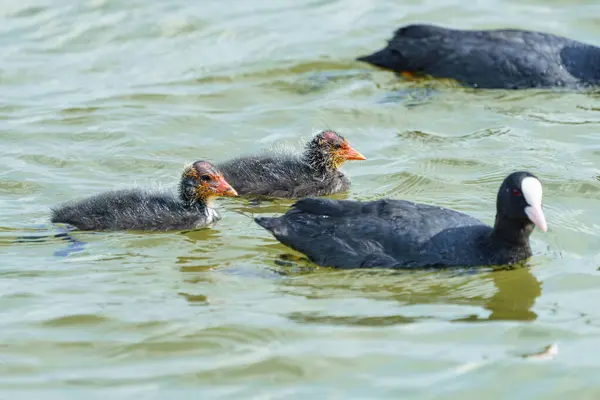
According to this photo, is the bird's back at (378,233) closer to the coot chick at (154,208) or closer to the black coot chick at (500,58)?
the coot chick at (154,208)

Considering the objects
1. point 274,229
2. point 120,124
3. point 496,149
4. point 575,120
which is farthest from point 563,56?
point 274,229

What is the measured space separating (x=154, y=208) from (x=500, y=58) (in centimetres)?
432

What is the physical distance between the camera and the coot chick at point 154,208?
796cm

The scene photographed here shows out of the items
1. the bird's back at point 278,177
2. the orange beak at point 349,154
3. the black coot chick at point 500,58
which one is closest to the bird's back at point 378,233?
the bird's back at point 278,177

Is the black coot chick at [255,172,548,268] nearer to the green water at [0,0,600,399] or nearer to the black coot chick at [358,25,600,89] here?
the green water at [0,0,600,399]

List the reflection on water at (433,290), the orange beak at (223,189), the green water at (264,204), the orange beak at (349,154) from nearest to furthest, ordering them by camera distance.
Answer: the green water at (264,204)
the reflection on water at (433,290)
the orange beak at (223,189)
the orange beak at (349,154)

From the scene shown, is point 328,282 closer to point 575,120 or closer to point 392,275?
point 392,275

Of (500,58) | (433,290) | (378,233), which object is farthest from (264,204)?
(500,58)

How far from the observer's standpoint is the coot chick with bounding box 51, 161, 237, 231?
796 cm

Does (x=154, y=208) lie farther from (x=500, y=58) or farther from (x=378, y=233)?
(x=500, y=58)

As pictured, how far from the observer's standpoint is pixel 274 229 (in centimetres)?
733

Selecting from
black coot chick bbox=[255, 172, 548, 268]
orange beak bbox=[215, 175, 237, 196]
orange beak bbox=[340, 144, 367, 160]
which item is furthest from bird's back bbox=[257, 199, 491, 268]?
orange beak bbox=[340, 144, 367, 160]

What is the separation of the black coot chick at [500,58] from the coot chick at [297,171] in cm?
257

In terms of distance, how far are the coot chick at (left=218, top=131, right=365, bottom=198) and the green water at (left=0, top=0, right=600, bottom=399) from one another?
0.16m
